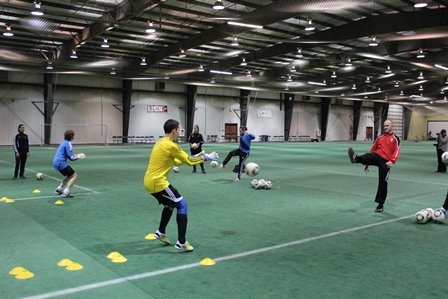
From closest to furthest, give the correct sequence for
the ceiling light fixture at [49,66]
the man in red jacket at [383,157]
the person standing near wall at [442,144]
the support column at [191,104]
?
the man in red jacket at [383,157] < the person standing near wall at [442,144] < the ceiling light fixture at [49,66] < the support column at [191,104]

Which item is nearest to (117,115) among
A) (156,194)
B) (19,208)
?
(19,208)

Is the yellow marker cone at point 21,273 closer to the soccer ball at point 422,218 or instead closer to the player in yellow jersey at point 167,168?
the player in yellow jersey at point 167,168

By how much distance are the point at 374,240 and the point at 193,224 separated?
12.1ft

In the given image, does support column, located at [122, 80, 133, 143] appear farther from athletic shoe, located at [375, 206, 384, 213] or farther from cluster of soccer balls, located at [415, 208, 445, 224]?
cluster of soccer balls, located at [415, 208, 445, 224]

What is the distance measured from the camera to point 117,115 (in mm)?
45656

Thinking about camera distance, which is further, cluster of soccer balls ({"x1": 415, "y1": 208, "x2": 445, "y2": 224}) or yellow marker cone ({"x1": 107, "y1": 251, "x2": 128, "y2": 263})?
cluster of soccer balls ({"x1": 415, "y1": 208, "x2": 445, "y2": 224})

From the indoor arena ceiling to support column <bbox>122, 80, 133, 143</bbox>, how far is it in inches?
170

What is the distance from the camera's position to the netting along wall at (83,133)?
4147 centimetres

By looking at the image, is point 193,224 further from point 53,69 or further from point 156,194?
point 53,69


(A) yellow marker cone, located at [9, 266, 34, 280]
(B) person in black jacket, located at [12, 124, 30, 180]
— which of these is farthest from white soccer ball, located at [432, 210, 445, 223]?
(B) person in black jacket, located at [12, 124, 30, 180]

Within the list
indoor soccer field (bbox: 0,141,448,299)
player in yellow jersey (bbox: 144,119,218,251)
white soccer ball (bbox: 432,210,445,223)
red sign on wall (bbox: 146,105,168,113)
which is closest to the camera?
indoor soccer field (bbox: 0,141,448,299)

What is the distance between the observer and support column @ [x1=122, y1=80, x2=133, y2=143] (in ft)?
147

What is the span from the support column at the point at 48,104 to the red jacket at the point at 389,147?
3619 cm

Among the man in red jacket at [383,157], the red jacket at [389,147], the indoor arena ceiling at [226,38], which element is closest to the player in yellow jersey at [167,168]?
the man in red jacket at [383,157]
